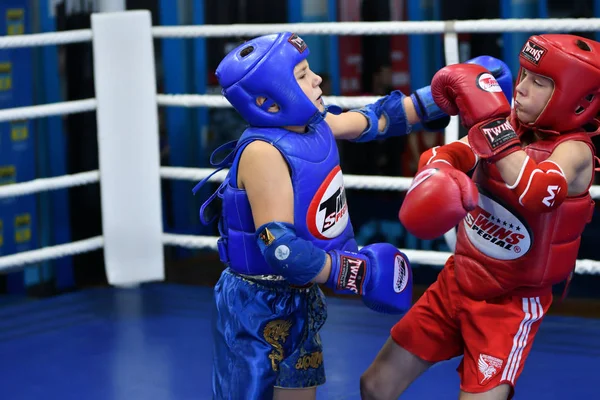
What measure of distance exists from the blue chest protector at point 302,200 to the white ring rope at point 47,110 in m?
1.37

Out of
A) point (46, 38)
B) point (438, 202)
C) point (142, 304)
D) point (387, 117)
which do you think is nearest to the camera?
point (438, 202)

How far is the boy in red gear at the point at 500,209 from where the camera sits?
1.76 meters

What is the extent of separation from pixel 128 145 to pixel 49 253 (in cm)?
44

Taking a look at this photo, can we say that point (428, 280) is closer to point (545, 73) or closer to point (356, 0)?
point (356, 0)

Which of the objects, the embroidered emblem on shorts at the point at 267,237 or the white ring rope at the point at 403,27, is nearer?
the embroidered emblem on shorts at the point at 267,237

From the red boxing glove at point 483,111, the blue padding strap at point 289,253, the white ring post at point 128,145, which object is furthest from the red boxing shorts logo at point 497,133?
the white ring post at point 128,145

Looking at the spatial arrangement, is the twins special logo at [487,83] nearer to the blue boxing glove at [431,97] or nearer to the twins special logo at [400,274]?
the blue boxing glove at [431,97]

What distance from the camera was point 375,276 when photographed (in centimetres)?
183

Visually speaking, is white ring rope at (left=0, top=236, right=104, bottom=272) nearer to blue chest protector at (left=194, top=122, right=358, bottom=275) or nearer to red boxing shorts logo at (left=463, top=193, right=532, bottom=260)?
blue chest protector at (left=194, top=122, right=358, bottom=275)

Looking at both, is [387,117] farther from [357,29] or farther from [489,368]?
[357,29]

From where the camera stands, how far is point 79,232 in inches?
143

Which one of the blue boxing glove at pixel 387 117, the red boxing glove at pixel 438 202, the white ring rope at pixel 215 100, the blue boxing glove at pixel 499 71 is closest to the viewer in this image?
the red boxing glove at pixel 438 202

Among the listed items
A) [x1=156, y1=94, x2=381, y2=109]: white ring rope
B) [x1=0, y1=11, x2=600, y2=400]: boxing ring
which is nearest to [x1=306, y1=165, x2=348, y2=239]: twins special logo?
[x1=0, y1=11, x2=600, y2=400]: boxing ring

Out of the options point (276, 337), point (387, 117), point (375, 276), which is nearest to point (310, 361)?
point (276, 337)
